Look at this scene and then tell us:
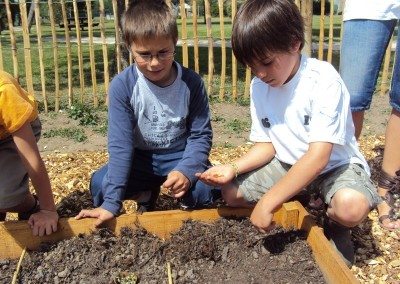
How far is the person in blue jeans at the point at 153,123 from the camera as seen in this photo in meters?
2.19

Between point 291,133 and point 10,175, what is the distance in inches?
54.9

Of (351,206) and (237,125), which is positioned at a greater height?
(351,206)

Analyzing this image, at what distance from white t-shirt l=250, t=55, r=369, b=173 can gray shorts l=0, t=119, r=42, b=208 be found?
120 cm

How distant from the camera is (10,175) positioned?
244cm

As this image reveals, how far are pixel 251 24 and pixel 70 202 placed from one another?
1.71 meters

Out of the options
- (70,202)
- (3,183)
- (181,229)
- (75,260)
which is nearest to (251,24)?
(181,229)

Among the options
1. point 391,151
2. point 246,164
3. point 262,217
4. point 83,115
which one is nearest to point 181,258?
point 262,217

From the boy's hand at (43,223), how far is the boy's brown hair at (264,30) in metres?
1.09

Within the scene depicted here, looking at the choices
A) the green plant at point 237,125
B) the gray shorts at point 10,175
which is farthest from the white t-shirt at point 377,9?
the green plant at point 237,125

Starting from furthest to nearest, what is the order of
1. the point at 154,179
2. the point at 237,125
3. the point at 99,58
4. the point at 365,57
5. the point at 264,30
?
the point at 99,58 < the point at 237,125 < the point at 365,57 < the point at 154,179 < the point at 264,30

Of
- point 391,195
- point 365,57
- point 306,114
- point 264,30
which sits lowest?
point 391,195

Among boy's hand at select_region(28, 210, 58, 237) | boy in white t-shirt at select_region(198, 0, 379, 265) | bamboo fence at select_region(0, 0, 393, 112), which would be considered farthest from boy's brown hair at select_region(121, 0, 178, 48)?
Result: bamboo fence at select_region(0, 0, 393, 112)

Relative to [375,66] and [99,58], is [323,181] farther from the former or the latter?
[99,58]

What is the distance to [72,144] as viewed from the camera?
462cm
